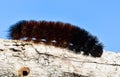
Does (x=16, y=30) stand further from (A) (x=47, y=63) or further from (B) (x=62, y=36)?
(A) (x=47, y=63)

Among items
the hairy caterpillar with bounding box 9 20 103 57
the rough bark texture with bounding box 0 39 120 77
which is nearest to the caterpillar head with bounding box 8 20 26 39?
the hairy caterpillar with bounding box 9 20 103 57

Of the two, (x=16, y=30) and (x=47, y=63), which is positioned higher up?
(x=16, y=30)

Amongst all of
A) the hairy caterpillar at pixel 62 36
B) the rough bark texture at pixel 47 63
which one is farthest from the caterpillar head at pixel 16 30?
the rough bark texture at pixel 47 63

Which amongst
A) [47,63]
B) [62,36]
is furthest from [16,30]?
[47,63]

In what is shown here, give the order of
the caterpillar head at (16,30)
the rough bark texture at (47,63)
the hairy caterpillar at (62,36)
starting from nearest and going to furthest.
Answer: the rough bark texture at (47,63)
the hairy caterpillar at (62,36)
the caterpillar head at (16,30)

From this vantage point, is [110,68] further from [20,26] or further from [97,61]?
[20,26]

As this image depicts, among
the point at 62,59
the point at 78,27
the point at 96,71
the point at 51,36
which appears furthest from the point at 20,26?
the point at 96,71

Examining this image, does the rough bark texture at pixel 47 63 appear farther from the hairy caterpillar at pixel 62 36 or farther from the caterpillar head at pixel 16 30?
the caterpillar head at pixel 16 30
